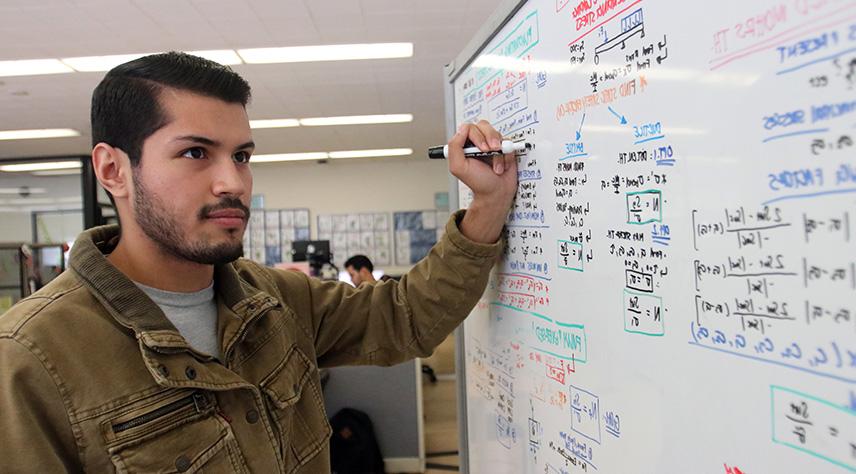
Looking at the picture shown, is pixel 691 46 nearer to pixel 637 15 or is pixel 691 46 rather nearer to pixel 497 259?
pixel 637 15

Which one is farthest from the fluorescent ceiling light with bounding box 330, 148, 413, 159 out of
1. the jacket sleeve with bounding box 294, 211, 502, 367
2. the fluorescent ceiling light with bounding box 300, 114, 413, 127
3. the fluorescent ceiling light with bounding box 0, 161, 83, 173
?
the jacket sleeve with bounding box 294, 211, 502, 367

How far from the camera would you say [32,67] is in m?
4.13

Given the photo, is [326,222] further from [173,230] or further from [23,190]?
[173,230]

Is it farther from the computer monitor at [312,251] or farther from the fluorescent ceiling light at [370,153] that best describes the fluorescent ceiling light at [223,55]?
the fluorescent ceiling light at [370,153]

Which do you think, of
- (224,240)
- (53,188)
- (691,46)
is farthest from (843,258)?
(53,188)

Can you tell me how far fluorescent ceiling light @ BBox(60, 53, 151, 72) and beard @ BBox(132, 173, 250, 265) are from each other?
365cm

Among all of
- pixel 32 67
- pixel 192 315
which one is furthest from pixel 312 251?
pixel 192 315

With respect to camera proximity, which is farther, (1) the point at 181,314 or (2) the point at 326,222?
(2) the point at 326,222

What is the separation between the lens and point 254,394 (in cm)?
99

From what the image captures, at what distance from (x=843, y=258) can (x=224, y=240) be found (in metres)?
0.90

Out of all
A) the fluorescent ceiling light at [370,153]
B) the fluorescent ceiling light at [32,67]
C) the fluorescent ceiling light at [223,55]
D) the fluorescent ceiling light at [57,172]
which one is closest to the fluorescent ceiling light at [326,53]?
the fluorescent ceiling light at [223,55]

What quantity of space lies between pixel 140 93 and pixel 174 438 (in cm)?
61

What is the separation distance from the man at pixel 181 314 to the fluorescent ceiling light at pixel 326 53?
321 cm

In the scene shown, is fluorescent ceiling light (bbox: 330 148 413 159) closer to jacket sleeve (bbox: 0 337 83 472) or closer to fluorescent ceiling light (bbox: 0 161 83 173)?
fluorescent ceiling light (bbox: 0 161 83 173)
